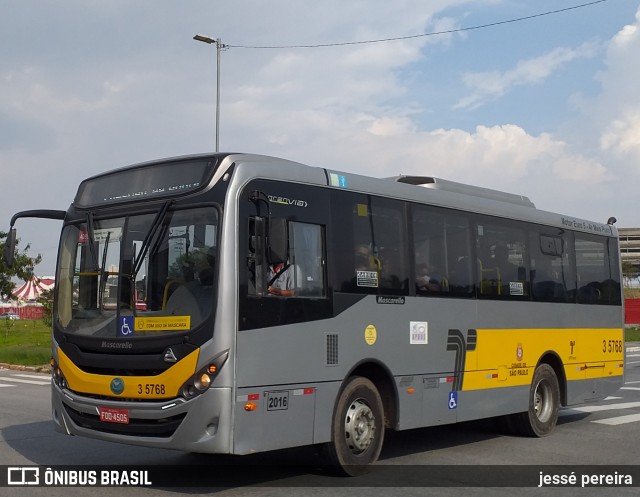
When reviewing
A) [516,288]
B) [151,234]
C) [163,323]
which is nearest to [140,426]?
[163,323]

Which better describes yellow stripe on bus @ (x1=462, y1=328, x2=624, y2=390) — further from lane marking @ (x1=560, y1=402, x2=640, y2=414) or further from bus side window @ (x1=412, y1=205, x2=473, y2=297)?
lane marking @ (x1=560, y1=402, x2=640, y2=414)

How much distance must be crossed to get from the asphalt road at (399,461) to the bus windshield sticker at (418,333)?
55.7 inches

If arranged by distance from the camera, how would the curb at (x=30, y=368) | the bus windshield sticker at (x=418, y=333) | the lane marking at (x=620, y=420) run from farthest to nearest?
the curb at (x=30, y=368) → the lane marking at (x=620, y=420) → the bus windshield sticker at (x=418, y=333)

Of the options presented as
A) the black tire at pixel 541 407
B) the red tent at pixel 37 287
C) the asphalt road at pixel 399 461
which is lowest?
the asphalt road at pixel 399 461

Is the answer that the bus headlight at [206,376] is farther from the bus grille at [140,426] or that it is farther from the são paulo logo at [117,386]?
the são paulo logo at [117,386]

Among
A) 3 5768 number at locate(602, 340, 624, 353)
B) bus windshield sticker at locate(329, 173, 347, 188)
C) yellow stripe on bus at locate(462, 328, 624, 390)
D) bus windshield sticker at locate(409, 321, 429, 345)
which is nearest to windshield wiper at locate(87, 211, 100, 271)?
bus windshield sticker at locate(329, 173, 347, 188)

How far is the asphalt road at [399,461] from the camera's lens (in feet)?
27.1

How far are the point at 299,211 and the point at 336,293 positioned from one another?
38.0 inches

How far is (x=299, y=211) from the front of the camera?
8688 millimetres

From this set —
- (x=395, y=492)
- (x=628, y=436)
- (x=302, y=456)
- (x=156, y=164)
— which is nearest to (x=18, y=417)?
(x=302, y=456)

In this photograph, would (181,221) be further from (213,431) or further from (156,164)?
(213,431)

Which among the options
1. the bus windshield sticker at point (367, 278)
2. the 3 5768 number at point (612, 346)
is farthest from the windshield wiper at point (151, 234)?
the 3 5768 number at point (612, 346)

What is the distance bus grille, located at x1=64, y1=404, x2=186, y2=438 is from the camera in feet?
25.3

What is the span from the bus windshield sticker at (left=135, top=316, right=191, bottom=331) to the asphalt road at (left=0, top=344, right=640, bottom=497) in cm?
156
